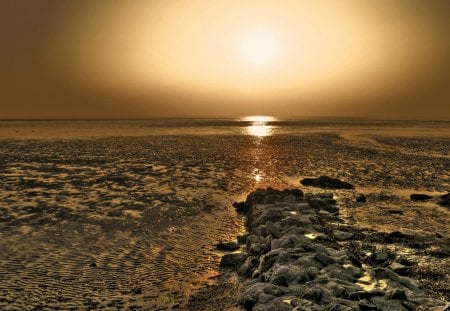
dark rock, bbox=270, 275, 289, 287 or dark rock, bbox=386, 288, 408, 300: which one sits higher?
dark rock, bbox=386, 288, 408, 300

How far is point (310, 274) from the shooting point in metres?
10.3

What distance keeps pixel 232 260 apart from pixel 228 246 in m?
1.67

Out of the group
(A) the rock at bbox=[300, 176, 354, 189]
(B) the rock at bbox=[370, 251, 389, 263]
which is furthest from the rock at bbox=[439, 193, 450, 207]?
(B) the rock at bbox=[370, 251, 389, 263]

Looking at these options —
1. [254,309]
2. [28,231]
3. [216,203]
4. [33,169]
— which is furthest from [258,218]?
[33,169]

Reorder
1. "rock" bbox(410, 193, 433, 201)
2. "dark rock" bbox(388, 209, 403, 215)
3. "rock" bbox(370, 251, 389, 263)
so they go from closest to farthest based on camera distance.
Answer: "rock" bbox(370, 251, 389, 263) < "dark rock" bbox(388, 209, 403, 215) < "rock" bbox(410, 193, 433, 201)

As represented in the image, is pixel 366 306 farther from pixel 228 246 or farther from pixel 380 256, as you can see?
pixel 228 246

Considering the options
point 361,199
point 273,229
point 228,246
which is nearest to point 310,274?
point 273,229

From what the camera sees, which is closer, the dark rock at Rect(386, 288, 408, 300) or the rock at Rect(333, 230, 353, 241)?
the dark rock at Rect(386, 288, 408, 300)

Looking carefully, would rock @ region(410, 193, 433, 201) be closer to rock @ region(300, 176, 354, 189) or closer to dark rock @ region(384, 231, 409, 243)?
rock @ region(300, 176, 354, 189)

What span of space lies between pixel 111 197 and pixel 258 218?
10.0m

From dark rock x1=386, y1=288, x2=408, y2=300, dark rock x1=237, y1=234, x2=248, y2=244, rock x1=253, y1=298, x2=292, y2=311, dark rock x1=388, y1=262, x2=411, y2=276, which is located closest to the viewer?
rock x1=253, y1=298, x2=292, y2=311

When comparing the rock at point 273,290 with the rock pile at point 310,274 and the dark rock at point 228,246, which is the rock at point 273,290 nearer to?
the rock pile at point 310,274

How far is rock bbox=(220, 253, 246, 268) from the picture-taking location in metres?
12.3

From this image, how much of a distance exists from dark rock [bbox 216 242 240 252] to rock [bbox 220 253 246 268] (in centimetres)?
132
